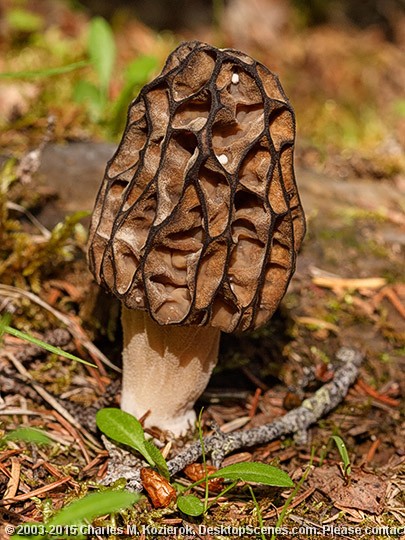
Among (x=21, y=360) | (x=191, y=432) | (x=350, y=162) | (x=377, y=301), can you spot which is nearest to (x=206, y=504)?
(x=191, y=432)

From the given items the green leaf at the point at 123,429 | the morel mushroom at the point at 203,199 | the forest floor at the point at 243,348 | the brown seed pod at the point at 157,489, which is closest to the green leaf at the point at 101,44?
the forest floor at the point at 243,348

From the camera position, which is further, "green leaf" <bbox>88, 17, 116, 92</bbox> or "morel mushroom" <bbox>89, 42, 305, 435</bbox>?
"green leaf" <bbox>88, 17, 116, 92</bbox>

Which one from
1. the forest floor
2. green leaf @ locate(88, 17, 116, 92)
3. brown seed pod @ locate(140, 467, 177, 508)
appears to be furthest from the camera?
green leaf @ locate(88, 17, 116, 92)

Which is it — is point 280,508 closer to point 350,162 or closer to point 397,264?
point 397,264

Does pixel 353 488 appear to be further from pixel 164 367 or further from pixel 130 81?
pixel 130 81

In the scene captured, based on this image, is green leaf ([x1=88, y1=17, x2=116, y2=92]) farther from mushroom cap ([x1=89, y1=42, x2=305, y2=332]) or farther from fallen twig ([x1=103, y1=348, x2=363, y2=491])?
fallen twig ([x1=103, y1=348, x2=363, y2=491])

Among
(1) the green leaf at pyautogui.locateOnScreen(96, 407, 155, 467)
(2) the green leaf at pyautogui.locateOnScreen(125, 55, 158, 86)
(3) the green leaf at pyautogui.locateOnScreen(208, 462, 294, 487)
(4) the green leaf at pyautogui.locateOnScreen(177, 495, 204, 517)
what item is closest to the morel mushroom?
(1) the green leaf at pyautogui.locateOnScreen(96, 407, 155, 467)

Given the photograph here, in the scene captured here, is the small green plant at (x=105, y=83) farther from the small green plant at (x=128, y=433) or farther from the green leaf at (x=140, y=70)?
the small green plant at (x=128, y=433)

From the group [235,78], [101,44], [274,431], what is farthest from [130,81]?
[274,431]

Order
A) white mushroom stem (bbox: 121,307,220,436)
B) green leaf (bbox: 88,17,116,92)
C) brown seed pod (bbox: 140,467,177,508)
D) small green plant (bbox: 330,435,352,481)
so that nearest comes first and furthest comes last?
1. brown seed pod (bbox: 140,467,177,508)
2. small green plant (bbox: 330,435,352,481)
3. white mushroom stem (bbox: 121,307,220,436)
4. green leaf (bbox: 88,17,116,92)
